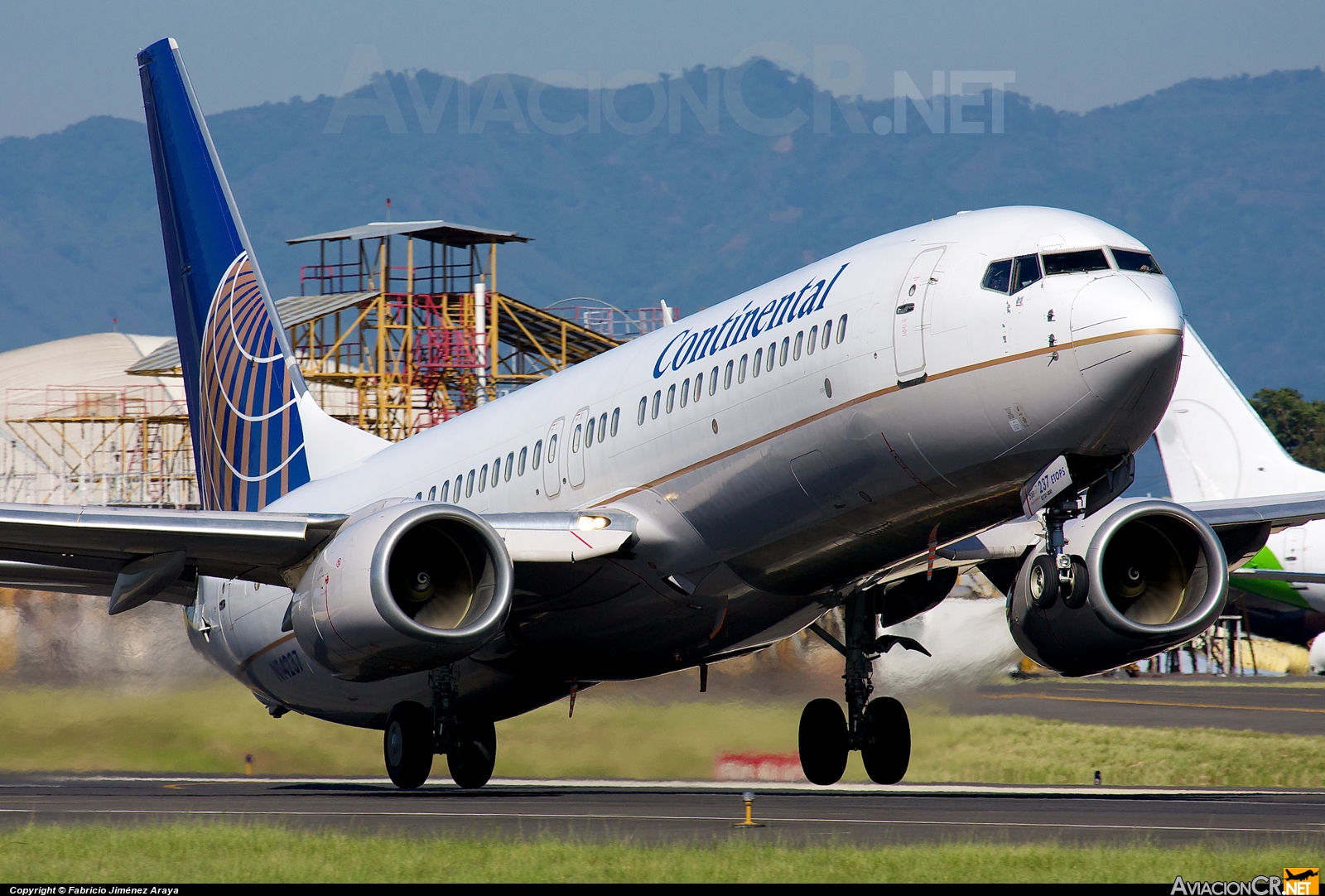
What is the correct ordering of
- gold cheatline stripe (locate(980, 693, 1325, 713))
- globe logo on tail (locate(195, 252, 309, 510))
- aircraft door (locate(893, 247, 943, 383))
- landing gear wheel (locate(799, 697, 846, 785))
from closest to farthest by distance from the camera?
aircraft door (locate(893, 247, 943, 383)) → landing gear wheel (locate(799, 697, 846, 785)) → globe logo on tail (locate(195, 252, 309, 510)) → gold cheatline stripe (locate(980, 693, 1325, 713))

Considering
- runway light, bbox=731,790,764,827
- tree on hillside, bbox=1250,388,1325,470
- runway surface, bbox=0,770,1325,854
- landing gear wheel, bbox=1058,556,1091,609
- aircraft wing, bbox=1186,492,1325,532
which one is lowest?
runway surface, bbox=0,770,1325,854

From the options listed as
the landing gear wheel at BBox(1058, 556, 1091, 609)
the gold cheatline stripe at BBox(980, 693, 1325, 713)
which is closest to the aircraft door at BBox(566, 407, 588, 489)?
the landing gear wheel at BBox(1058, 556, 1091, 609)

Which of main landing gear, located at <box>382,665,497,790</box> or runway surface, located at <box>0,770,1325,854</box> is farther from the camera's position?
main landing gear, located at <box>382,665,497,790</box>

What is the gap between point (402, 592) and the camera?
18.0 metres

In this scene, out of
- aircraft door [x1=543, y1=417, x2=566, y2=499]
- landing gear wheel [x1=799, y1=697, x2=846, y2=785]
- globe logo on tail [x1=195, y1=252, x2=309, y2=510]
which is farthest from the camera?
globe logo on tail [x1=195, y1=252, x2=309, y2=510]

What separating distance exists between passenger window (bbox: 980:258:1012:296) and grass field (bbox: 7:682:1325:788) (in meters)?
11.2

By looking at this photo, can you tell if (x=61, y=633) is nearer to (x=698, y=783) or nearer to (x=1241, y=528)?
(x=698, y=783)

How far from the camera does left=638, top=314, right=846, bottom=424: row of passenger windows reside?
649 inches

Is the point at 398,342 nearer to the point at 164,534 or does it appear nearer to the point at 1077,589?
the point at 164,534

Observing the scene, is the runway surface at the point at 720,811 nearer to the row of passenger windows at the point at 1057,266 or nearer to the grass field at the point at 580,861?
the grass field at the point at 580,861

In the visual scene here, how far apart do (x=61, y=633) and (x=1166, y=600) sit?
17663 mm

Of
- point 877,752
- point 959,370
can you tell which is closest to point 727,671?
point 877,752

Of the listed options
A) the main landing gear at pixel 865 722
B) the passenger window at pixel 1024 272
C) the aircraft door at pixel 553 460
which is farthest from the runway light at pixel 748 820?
the aircraft door at pixel 553 460

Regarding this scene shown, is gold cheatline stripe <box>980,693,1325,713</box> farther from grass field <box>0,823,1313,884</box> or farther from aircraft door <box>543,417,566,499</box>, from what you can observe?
grass field <box>0,823,1313,884</box>
